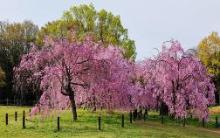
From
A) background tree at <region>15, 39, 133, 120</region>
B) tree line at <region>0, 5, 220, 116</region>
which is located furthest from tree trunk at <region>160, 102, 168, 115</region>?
background tree at <region>15, 39, 133, 120</region>

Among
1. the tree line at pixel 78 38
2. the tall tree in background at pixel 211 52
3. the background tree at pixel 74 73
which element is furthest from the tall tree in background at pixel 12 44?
the background tree at pixel 74 73

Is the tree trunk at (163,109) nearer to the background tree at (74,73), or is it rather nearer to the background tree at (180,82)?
the background tree at (180,82)

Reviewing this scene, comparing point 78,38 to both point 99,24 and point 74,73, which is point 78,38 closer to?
point 74,73

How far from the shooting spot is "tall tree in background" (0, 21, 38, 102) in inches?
3991

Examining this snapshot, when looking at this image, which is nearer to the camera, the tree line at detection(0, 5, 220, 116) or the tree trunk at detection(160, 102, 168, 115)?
the tree trunk at detection(160, 102, 168, 115)

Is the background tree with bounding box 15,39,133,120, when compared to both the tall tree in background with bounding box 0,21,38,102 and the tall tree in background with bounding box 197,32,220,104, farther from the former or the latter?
the tall tree in background with bounding box 0,21,38,102

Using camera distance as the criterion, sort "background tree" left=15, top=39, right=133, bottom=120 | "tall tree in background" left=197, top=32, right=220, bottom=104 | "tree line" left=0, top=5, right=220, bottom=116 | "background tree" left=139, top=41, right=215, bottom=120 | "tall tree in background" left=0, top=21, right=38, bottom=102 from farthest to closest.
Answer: "tall tree in background" left=0, top=21, right=38, bottom=102 < "tall tree in background" left=197, top=32, right=220, bottom=104 < "tree line" left=0, top=5, right=220, bottom=116 < "background tree" left=139, top=41, right=215, bottom=120 < "background tree" left=15, top=39, right=133, bottom=120

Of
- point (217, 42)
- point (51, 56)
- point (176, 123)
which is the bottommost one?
point (176, 123)

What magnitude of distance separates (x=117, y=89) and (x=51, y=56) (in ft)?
23.3

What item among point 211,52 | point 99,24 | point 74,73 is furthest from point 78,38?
point 211,52

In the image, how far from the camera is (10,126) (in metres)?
40.9

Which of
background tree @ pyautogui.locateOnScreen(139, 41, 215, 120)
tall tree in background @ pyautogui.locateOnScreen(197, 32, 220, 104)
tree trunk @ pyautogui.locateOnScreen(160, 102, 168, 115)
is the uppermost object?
tall tree in background @ pyautogui.locateOnScreen(197, 32, 220, 104)

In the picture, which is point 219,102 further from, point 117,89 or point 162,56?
point 117,89

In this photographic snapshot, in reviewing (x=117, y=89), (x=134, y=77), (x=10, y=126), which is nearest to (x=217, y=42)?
(x=134, y=77)
